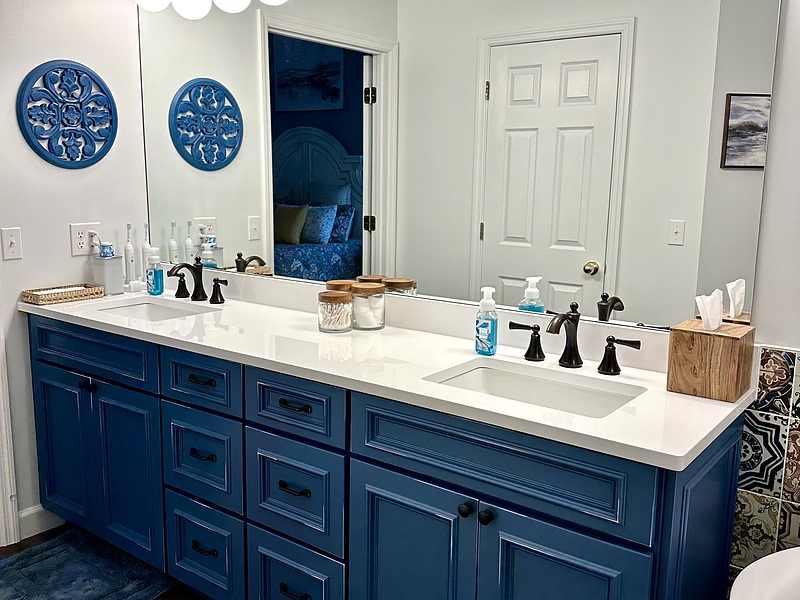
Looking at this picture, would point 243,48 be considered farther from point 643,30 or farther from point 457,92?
point 643,30

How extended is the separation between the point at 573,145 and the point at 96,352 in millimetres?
1690

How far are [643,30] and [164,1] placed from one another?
6.13 feet

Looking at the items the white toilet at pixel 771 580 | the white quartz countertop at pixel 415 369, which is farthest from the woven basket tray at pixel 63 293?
the white toilet at pixel 771 580

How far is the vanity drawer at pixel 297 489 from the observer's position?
Result: 6.19 ft

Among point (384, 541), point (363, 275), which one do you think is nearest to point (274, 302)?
point (363, 275)

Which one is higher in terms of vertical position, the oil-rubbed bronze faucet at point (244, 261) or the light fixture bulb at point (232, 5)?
the light fixture bulb at point (232, 5)

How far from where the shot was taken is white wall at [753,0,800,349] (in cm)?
172

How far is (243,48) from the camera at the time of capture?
2.71m

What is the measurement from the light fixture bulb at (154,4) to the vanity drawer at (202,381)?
142cm

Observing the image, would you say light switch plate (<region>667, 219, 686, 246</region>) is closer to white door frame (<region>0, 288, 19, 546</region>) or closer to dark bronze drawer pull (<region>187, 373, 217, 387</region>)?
dark bronze drawer pull (<region>187, 373, 217, 387</region>)

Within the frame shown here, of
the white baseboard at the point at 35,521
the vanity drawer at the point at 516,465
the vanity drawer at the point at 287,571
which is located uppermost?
the vanity drawer at the point at 516,465

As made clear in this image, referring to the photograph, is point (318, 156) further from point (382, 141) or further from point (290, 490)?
point (290, 490)

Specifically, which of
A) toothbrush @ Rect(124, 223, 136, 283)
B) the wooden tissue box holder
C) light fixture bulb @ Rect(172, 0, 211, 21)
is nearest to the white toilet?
the wooden tissue box holder

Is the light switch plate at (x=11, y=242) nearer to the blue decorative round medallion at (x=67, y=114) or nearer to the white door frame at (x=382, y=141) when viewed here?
the blue decorative round medallion at (x=67, y=114)
